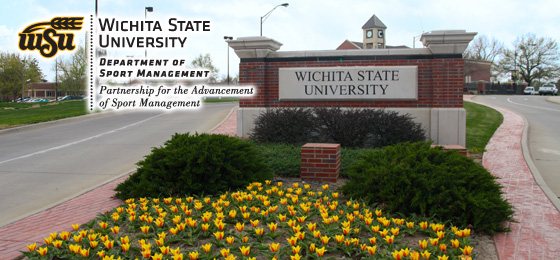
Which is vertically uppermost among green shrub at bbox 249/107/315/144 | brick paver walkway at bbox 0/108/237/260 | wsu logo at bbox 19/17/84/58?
wsu logo at bbox 19/17/84/58

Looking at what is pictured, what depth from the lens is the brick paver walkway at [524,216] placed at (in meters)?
4.47

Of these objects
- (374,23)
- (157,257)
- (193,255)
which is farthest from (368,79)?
(374,23)

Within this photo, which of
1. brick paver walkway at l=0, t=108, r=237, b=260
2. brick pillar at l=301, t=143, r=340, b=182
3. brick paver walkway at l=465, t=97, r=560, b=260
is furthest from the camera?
brick pillar at l=301, t=143, r=340, b=182

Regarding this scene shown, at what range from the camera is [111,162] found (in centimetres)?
1046

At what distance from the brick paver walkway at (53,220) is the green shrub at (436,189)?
332 centimetres

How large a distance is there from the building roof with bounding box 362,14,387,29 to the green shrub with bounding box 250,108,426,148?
3557 inches

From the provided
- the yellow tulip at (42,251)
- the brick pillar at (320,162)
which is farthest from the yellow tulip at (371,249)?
the brick pillar at (320,162)

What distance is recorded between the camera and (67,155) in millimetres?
Result: 11547

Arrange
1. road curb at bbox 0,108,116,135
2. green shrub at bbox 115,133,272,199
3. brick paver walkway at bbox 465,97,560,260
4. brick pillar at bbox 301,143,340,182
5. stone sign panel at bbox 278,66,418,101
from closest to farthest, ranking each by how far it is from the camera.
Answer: brick paver walkway at bbox 465,97,560,260 < green shrub at bbox 115,133,272,199 < brick pillar at bbox 301,143,340,182 < stone sign panel at bbox 278,66,418,101 < road curb at bbox 0,108,116,135

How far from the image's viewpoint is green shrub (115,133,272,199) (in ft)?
20.5

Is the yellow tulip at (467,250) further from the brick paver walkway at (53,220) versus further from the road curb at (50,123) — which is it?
the road curb at (50,123)

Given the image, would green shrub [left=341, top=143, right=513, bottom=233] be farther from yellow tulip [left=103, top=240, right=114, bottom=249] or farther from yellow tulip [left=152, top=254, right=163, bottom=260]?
yellow tulip [left=103, top=240, right=114, bottom=249]

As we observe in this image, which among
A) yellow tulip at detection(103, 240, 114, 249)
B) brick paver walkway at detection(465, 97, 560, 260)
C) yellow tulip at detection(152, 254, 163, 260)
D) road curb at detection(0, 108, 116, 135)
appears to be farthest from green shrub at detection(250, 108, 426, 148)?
road curb at detection(0, 108, 116, 135)

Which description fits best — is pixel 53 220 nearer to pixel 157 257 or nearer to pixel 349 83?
pixel 157 257
